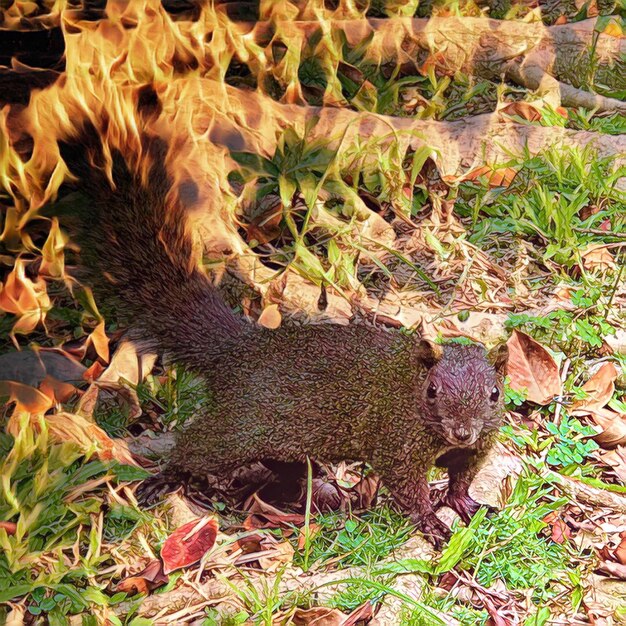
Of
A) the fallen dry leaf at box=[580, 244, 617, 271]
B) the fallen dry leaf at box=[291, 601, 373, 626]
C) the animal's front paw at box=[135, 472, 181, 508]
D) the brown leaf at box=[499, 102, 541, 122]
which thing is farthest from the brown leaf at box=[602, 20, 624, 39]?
the fallen dry leaf at box=[291, 601, 373, 626]

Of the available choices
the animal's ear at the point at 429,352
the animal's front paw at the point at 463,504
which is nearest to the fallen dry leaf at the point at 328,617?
the animal's front paw at the point at 463,504

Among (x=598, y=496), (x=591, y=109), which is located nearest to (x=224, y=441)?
(x=598, y=496)

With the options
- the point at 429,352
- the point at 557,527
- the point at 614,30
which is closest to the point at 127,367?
the point at 429,352

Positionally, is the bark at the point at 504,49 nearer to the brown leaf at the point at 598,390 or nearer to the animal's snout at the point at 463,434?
the brown leaf at the point at 598,390

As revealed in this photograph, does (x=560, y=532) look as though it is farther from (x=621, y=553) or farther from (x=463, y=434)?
(x=463, y=434)

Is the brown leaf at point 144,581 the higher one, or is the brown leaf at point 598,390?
the brown leaf at point 598,390

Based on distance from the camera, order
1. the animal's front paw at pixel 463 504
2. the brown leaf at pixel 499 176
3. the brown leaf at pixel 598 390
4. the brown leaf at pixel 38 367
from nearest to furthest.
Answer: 1. the animal's front paw at pixel 463 504
2. the brown leaf at pixel 598 390
3. the brown leaf at pixel 38 367
4. the brown leaf at pixel 499 176

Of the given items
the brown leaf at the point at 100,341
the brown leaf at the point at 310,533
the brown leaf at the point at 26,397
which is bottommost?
the brown leaf at the point at 310,533
